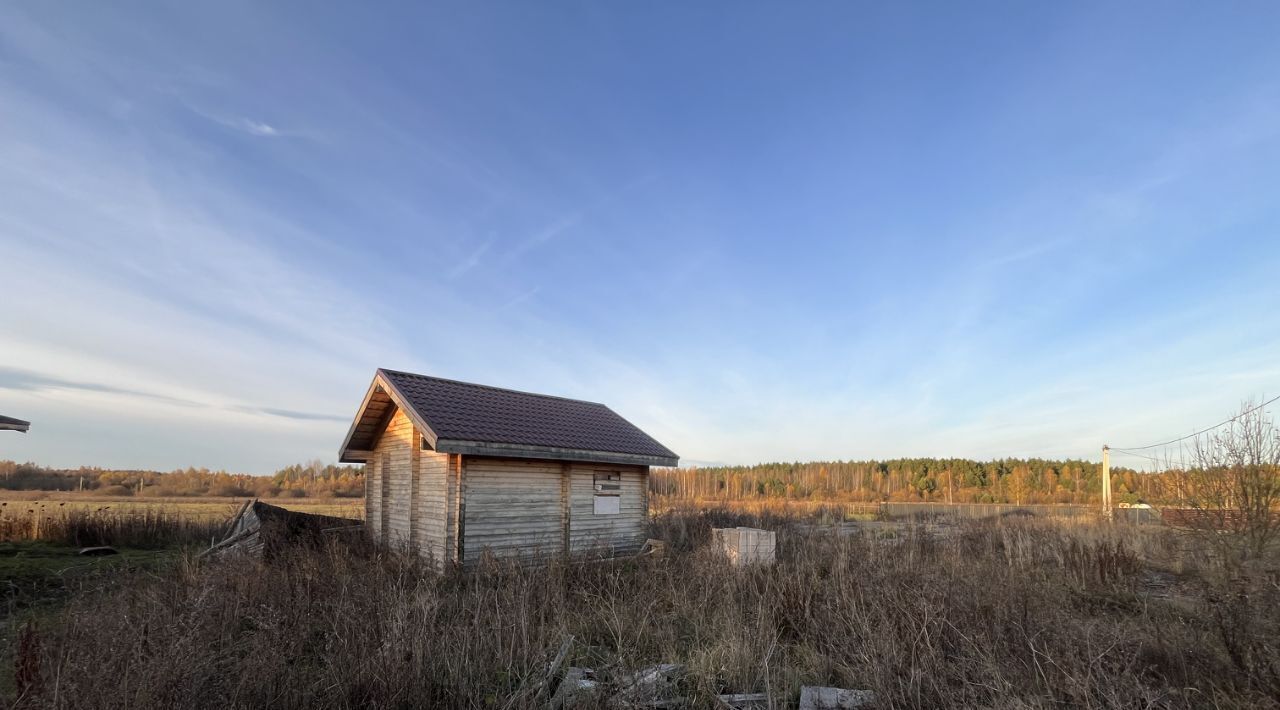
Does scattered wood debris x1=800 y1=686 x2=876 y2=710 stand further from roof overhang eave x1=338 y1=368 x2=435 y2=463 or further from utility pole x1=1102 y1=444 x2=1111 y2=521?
utility pole x1=1102 y1=444 x2=1111 y2=521

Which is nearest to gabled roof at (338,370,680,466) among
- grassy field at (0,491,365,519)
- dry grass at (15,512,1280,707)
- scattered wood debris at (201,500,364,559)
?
scattered wood debris at (201,500,364,559)

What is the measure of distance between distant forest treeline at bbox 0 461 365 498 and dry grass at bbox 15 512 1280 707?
2066 inches

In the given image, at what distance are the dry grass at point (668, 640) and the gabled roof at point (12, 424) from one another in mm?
8282

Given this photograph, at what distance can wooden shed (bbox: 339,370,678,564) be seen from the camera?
12.4 metres

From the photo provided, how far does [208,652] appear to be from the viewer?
4.79m

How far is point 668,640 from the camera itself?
273 inches

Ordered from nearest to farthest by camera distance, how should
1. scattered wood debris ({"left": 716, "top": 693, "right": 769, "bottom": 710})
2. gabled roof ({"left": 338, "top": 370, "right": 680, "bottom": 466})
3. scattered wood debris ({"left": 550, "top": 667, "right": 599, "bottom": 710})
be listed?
scattered wood debris ({"left": 550, "top": 667, "right": 599, "bottom": 710}) → scattered wood debris ({"left": 716, "top": 693, "right": 769, "bottom": 710}) → gabled roof ({"left": 338, "top": 370, "right": 680, "bottom": 466})

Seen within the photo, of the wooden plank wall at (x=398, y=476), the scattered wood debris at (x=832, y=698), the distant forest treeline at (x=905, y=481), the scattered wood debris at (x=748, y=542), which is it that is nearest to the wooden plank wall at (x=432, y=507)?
the wooden plank wall at (x=398, y=476)

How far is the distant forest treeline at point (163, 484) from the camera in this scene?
4978 cm

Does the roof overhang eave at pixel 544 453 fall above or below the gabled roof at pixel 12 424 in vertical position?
below

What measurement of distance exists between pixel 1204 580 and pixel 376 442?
17.7 m

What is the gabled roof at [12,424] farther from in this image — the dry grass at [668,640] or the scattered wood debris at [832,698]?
the scattered wood debris at [832,698]

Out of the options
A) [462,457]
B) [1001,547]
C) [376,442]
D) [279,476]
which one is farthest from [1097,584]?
[279,476]

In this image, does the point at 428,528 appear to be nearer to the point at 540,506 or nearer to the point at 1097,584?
the point at 540,506
